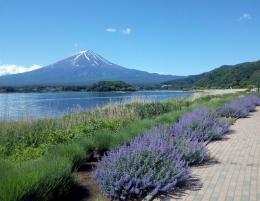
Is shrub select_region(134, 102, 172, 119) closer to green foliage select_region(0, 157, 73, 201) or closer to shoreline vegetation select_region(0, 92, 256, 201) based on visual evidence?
shoreline vegetation select_region(0, 92, 256, 201)

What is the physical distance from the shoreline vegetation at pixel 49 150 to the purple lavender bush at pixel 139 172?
62 centimetres

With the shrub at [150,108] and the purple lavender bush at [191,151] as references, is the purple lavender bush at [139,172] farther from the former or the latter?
the shrub at [150,108]

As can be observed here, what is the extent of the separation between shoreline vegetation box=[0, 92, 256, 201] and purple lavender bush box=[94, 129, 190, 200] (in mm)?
619

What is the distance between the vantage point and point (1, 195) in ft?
17.3

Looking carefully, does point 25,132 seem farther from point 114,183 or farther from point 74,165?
point 114,183

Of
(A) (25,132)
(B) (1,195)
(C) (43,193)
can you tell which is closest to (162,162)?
(C) (43,193)

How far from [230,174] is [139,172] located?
227 centimetres

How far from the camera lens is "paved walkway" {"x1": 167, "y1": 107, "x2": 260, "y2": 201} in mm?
7012

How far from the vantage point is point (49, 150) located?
8.65 meters

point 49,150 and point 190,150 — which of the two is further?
point 190,150

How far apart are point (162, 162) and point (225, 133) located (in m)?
8.41

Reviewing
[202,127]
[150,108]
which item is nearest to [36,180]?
[202,127]

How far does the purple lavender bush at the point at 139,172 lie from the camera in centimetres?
692

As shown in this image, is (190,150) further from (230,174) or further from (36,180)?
(36,180)
